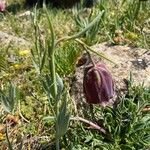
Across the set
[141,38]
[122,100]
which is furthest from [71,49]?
[122,100]

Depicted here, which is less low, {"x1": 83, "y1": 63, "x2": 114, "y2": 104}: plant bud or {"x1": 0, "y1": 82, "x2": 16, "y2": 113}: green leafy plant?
{"x1": 83, "y1": 63, "x2": 114, "y2": 104}: plant bud

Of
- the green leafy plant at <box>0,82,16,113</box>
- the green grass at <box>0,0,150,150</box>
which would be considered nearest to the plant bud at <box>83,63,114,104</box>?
the green grass at <box>0,0,150,150</box>

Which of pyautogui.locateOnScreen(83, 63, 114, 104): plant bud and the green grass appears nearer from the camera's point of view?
pyautogui.locateOnScreen(83, 63, 114, 104): plant bud

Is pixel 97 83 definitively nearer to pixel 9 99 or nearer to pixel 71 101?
pixel 9 99

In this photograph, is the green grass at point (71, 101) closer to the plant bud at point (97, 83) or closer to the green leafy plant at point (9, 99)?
the green leafy plant at point (9, 99)

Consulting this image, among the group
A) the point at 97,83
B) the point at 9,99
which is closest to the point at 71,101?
the point at 9,99

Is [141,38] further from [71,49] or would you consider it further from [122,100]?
[122,100]

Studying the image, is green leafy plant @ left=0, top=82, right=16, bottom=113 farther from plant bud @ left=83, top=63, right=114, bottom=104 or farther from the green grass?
plant bud @ left=83, top=63, right=114, bottom=104
